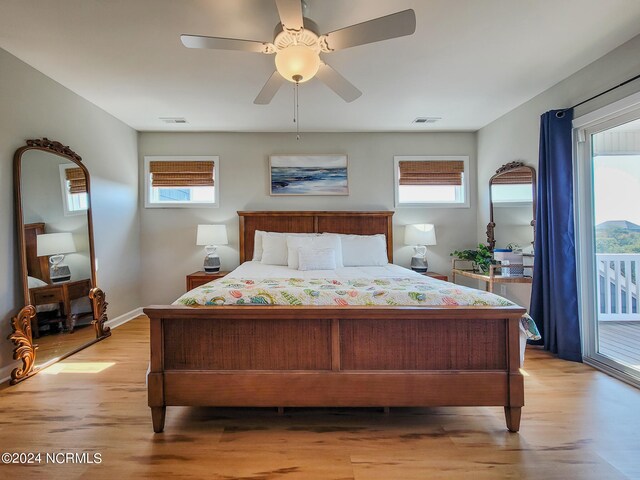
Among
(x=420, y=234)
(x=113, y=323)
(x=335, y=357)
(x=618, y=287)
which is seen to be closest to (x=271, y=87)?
(x=335, y=357)

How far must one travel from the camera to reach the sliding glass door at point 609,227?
258 centimetres

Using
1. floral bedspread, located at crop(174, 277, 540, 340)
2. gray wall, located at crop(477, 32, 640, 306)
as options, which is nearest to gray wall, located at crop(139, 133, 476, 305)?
gray wall, located at crop(477, 32, 640, 306)

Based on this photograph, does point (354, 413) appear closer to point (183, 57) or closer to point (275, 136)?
point (183, 57)

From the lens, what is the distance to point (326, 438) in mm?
1764

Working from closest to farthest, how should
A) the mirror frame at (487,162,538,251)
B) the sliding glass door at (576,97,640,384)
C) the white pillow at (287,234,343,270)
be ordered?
the sliding glass door at (576,97,640,384)
the mirror frame at (487,162,538,251)
the white pillow at (287,234,343,270)

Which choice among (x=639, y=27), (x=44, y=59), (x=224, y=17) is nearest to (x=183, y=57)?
(x=224, y=17)

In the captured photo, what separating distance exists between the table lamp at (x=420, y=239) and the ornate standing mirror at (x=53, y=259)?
12.1 ft

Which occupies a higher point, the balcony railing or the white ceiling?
the white ceiling

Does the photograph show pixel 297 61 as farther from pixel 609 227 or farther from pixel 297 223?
pixel 609 227

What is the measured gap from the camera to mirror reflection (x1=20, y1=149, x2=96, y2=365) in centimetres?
269

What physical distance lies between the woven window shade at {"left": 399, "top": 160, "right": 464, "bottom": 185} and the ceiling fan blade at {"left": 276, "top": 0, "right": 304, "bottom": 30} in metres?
3.05

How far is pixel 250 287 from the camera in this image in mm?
2035

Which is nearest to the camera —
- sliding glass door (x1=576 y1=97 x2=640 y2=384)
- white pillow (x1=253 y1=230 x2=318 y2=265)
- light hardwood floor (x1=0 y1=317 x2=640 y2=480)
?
light hardwood floor (x1=0 y1=317 x2=640 y2=480)

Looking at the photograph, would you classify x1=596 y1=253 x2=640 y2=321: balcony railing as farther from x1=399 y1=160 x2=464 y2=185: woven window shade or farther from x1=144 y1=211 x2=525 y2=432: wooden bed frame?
x1=399 y1=160 x2=464 y2=185: woven window shade
